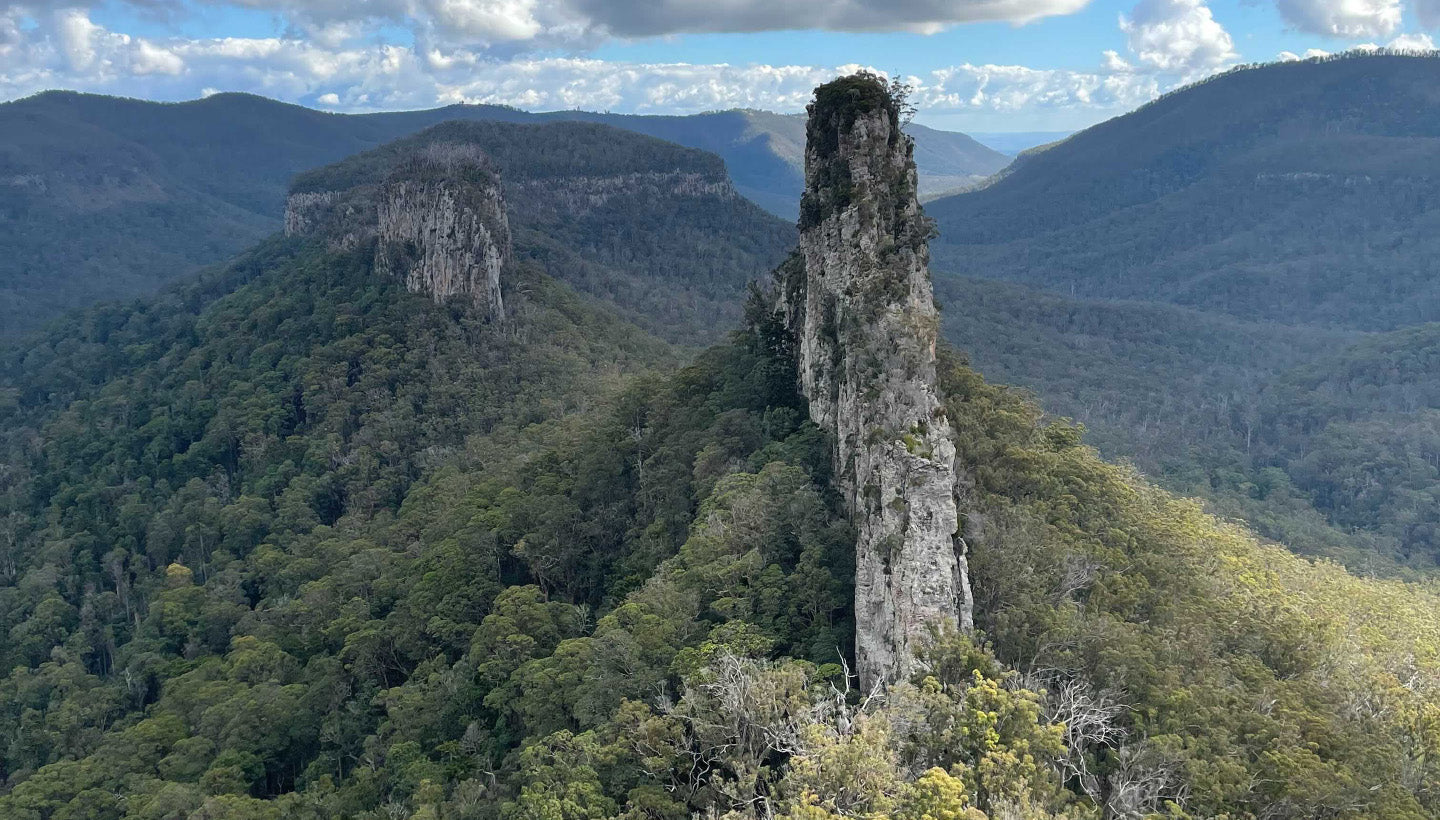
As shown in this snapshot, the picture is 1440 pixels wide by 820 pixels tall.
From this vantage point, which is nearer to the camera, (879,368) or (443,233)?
(879,368)

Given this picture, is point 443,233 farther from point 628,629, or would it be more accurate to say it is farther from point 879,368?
point 879,368

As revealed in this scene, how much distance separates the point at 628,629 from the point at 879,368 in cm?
1373

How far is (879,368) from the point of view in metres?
38.8

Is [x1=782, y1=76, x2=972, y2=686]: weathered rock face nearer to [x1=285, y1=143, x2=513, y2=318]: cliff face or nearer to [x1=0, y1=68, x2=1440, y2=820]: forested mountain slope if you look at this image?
[x1=0, y1=68, x2=1440, y2=820]: forested mountain slope

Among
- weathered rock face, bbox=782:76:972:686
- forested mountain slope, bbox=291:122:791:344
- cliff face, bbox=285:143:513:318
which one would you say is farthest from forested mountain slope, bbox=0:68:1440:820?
forested mountain slope, bbox=291:122:791:344

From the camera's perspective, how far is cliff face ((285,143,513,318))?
3954 inches

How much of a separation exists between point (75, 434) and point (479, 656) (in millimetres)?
80014

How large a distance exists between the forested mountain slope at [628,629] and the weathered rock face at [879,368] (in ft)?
5.81

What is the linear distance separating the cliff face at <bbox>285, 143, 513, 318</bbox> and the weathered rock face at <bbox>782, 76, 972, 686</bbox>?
5408 centimetres

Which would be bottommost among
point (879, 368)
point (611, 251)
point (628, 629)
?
point (628, 629)

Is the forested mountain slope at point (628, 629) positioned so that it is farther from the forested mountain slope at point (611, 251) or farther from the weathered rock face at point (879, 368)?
the forested mountain slope at point (611, 251)

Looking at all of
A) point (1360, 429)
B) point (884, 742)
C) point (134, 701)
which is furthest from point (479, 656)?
point (1360, 429)

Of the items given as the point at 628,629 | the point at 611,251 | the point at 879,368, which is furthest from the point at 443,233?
the point at 611,251

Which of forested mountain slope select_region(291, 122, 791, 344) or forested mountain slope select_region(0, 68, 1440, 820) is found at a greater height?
forested mountain slope select_region(291, 122, 791, 344)
